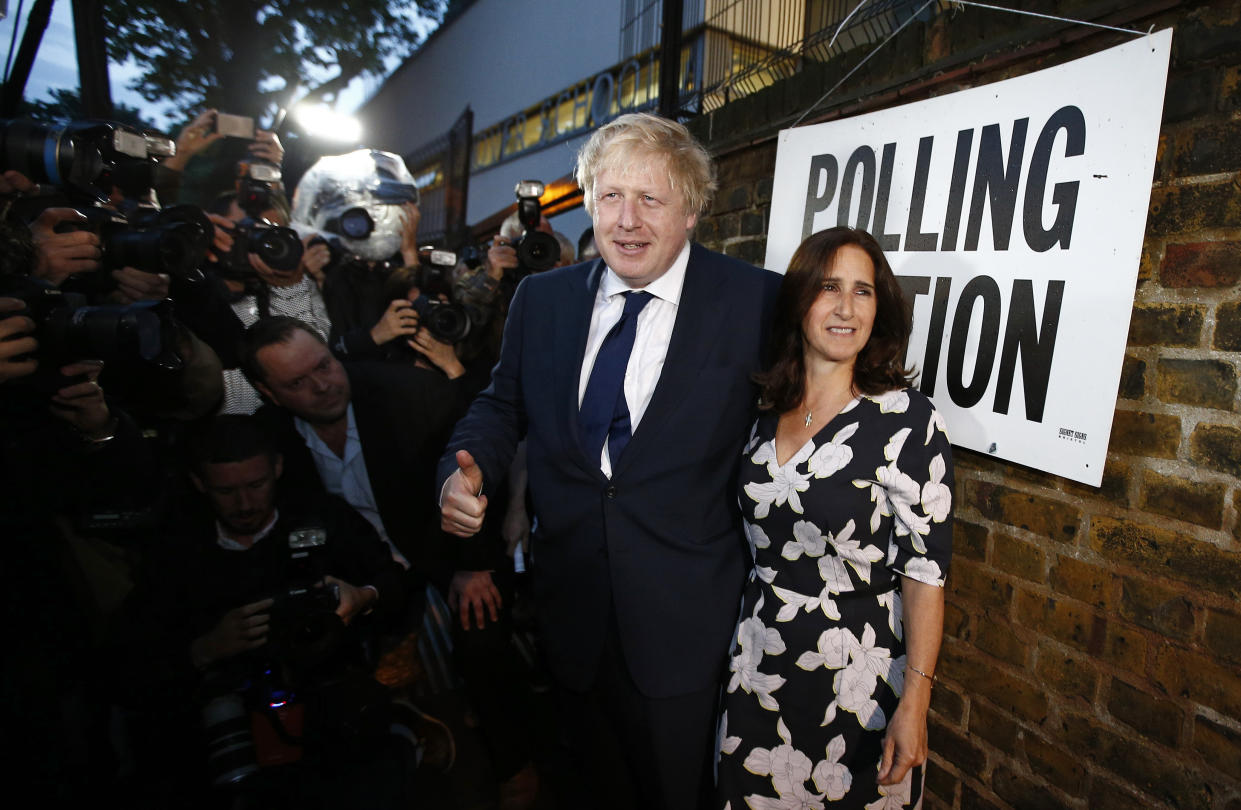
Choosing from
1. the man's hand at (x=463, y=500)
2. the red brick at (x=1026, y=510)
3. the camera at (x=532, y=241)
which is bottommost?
the man's hand at (x=463, y=500)

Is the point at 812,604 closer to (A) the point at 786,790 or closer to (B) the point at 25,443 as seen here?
(A) the point at 786,790

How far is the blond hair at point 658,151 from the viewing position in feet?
4.95

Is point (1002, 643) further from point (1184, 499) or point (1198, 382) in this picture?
point (1198, 382)

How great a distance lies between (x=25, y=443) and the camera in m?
1.79

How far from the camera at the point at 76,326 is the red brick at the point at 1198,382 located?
88.6 inches

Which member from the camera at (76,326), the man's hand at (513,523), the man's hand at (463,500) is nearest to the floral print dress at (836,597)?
the man's hand at (463,500)

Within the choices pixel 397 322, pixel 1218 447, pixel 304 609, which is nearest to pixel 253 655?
pixel 304 609

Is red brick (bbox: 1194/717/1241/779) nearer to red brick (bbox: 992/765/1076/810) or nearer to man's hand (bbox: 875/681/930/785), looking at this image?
red brick (bbox: 992/765/1076/810)

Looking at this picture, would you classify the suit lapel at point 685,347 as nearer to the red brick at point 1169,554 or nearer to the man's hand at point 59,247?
the red brick at point 1169,554

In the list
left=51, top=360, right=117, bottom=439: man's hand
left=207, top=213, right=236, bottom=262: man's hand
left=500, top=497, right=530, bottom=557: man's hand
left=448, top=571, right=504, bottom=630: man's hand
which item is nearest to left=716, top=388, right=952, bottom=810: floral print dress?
left=448, top=571, right=504, bottom=630: man's hand

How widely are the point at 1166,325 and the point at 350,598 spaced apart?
2.22 metres

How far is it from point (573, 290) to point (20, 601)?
1.65 metres

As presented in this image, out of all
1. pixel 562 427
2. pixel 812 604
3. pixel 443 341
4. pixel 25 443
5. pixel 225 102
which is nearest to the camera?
pixel 812 604

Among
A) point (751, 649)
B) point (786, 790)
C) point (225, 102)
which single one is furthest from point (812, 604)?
point (225, 102)
